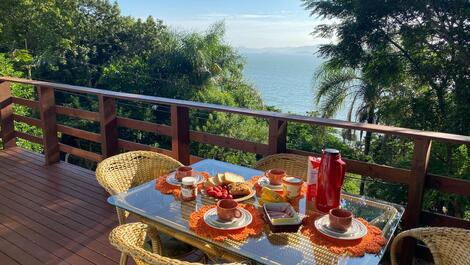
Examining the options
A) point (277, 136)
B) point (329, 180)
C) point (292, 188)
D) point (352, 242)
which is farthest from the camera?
point (277, 136)

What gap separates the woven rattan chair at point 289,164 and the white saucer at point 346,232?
81cm

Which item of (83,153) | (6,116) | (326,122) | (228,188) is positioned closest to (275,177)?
(228,188)

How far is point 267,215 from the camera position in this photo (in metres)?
1.48

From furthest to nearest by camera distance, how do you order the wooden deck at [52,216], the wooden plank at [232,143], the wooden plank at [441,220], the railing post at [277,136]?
the wooden plank at [232,143], the railing post at [277,136], the wooden deck at [52,216], the wooden plank at [441,220]

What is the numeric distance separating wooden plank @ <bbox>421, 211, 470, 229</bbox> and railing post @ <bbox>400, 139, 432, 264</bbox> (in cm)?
5

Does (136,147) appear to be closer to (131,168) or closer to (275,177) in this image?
(131,168)

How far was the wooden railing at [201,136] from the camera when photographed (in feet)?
6.70

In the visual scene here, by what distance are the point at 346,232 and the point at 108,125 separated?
112 inches

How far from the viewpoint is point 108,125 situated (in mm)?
3656

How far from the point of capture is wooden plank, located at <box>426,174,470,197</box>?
1.97 m

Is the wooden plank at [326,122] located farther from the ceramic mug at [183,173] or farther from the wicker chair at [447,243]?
the ceramic mug at [183,173]

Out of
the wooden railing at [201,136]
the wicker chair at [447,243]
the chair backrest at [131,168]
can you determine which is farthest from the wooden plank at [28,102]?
the wicker chair at [447,243]

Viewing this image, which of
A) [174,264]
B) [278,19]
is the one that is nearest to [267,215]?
[174,264]

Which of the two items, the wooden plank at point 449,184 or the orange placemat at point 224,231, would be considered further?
the wooden plank at point 449,184
